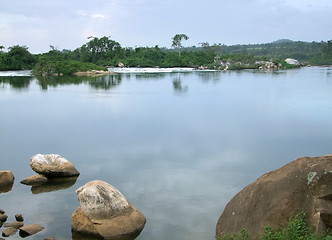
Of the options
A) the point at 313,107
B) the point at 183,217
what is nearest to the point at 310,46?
the point at 313,107

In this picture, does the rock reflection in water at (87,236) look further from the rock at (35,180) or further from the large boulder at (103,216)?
the rock at (35,180)

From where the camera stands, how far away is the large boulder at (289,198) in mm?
5227

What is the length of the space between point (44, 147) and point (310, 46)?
153007mm

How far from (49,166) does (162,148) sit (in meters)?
4.70

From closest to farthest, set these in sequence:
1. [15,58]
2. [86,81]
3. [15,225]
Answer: [15,225], [86,81], [15,58]

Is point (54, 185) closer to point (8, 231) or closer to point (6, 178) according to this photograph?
point (6, 178)

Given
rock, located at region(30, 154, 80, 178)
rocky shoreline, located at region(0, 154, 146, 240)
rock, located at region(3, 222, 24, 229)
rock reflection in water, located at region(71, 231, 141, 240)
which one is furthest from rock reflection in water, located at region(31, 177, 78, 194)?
rock reflection in water, located at region(71, 231, 141, 240)

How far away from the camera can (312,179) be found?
5395 mm

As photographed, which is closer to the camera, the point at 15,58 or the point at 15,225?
the point at 15,225

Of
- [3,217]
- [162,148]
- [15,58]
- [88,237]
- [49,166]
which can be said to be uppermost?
[15,58]

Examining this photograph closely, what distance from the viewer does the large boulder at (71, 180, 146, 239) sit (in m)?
6.82

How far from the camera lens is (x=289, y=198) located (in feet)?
18.0

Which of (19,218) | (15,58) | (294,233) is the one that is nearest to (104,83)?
(15,58)

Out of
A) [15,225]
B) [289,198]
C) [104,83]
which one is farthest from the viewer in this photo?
[104,83]
